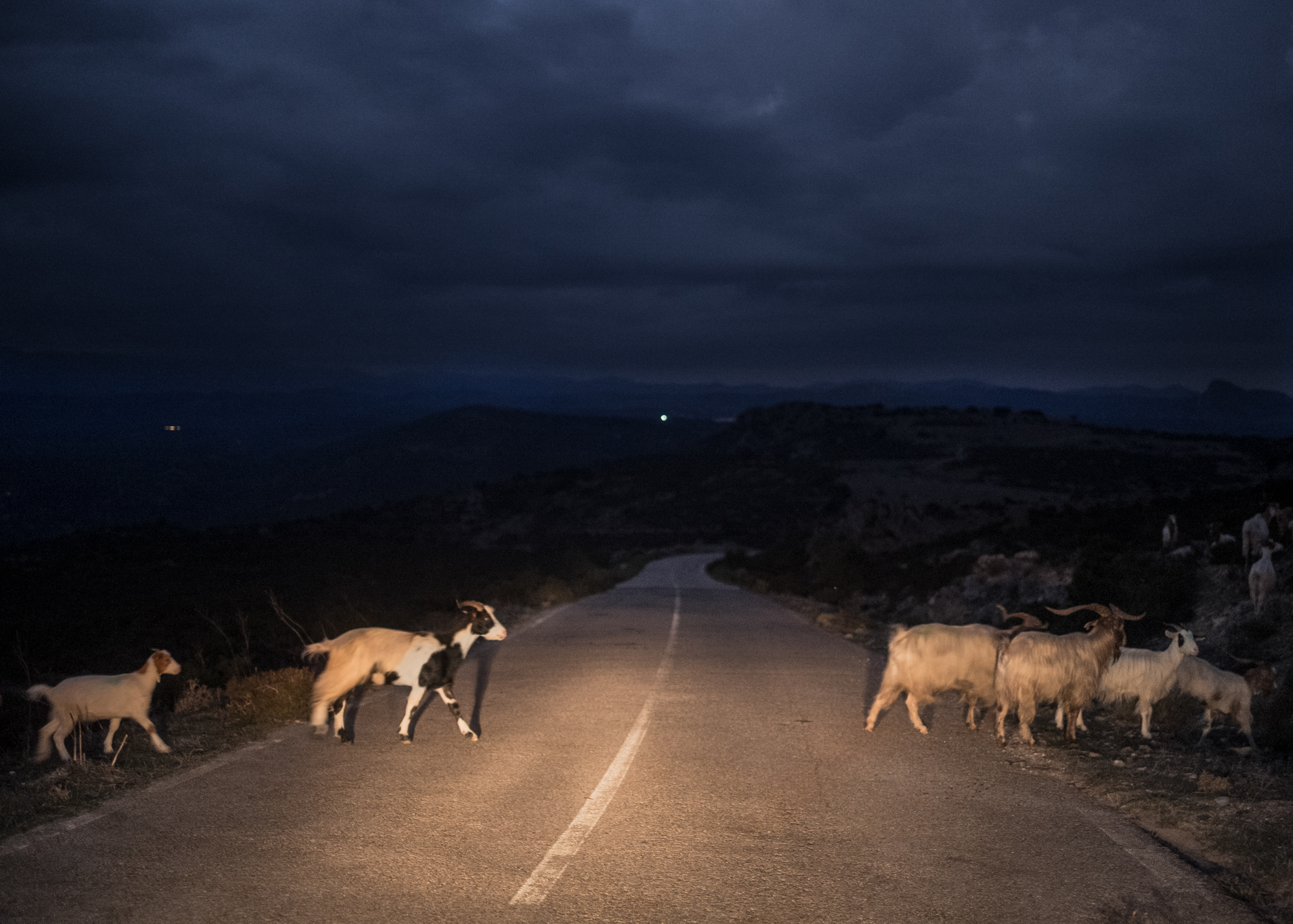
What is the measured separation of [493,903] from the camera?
14.7 ft

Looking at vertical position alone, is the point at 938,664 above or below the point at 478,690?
above

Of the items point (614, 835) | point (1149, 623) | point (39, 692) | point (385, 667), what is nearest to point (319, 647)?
point (385, 667)

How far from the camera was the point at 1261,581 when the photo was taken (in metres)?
12.1

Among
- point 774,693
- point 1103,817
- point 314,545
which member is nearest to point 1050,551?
point 774,693

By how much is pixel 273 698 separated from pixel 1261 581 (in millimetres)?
12920

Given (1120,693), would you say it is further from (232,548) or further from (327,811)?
(232,548)

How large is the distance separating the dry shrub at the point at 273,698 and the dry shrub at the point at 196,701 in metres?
0.26

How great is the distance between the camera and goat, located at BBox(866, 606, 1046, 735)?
867 cm

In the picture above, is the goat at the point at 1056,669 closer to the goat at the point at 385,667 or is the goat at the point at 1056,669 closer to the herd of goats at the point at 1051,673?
the herd of goats at the point at 1051,673

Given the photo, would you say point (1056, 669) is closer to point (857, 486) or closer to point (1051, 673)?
point (1051, 673)

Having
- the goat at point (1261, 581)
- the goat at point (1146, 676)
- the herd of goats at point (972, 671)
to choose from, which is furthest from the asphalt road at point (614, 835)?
the goat at point (1261, 581)

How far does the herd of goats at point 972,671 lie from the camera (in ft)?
26.2

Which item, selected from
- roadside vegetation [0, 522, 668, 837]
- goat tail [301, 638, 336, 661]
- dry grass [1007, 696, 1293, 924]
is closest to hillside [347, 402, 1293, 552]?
roadside vegetation [0, 522, 668, 837]

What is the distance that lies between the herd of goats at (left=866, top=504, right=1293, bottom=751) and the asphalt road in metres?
0.50
